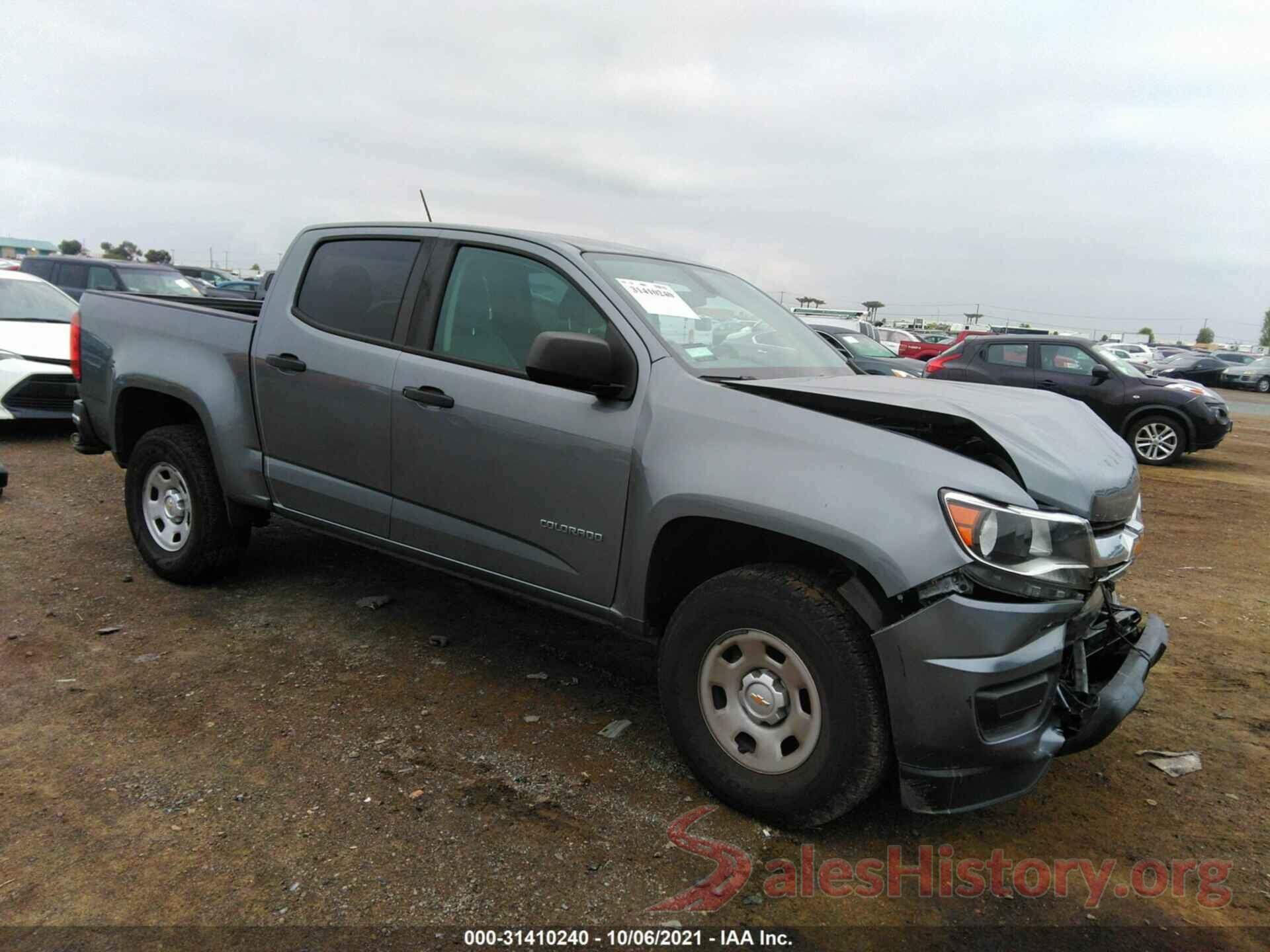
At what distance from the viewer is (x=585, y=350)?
9.27 feet

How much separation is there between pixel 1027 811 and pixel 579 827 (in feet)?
5.05

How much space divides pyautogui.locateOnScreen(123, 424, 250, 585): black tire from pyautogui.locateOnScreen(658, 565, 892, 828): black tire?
263 centimetres

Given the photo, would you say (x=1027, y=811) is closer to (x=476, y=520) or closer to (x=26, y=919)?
(x=476, y=520)

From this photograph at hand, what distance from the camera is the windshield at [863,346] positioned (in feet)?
42.2

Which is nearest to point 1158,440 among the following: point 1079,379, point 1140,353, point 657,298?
point 1079,379

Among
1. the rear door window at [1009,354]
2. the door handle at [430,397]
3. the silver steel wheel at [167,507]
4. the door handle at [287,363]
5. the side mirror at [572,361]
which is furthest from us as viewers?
the rear door window at [1009,354]

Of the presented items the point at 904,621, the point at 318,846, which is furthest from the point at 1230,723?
the point at 318,846

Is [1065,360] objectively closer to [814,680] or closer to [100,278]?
[814,680]

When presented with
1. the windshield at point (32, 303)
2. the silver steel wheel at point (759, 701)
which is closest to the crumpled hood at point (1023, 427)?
the silver steel wheel at point (759, 701)

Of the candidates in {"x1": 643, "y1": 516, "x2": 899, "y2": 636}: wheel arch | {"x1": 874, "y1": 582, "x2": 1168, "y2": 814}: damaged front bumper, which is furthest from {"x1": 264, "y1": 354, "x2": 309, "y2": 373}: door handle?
{"x1": 874, "y1": 582, "x2": 1168, "y2": 814}: damaged front bumper

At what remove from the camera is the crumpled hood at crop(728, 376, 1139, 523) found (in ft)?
8.21

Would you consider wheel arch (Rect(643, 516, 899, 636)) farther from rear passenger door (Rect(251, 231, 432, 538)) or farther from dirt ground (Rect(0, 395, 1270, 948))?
rear passenger door (Rect(251, 231, 432, 538))

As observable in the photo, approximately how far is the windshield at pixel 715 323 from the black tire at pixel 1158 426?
8851 millimetres

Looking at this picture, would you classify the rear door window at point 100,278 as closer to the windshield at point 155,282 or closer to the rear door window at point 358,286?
the windshield at point 155,282
